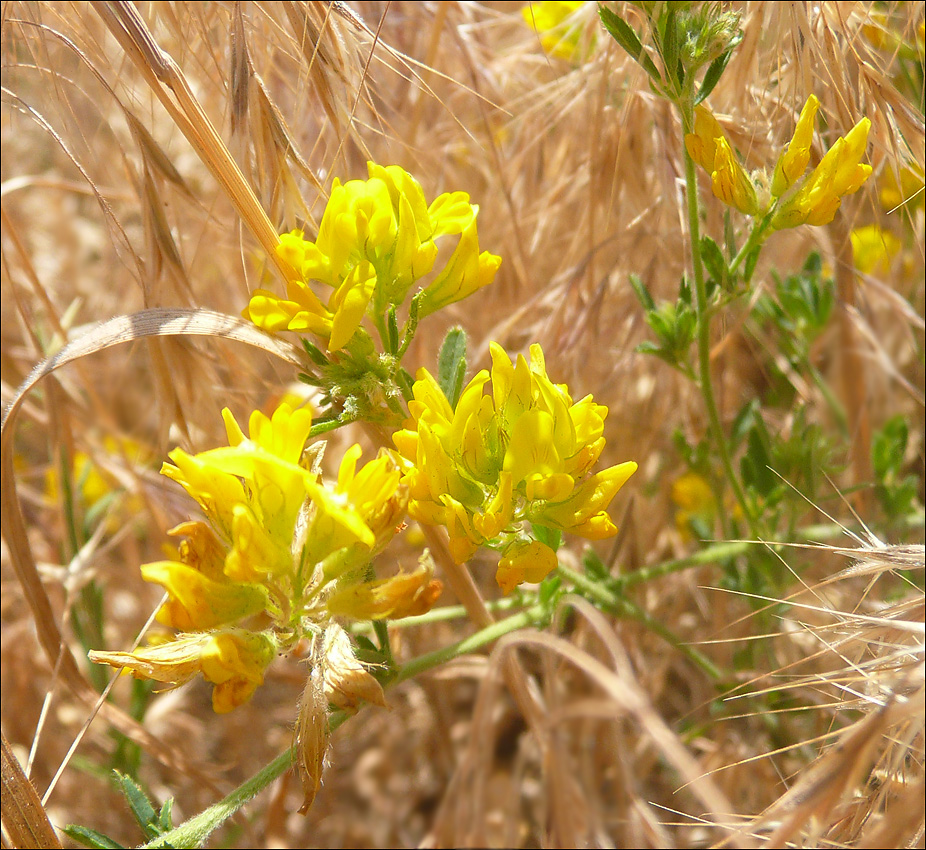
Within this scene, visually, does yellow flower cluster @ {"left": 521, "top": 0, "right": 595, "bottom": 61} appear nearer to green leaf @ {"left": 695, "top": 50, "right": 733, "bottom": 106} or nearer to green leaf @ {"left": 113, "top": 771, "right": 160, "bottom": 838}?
green leaf @ {"left": 695, "top": 50, "right": 733, "bottom": 106}

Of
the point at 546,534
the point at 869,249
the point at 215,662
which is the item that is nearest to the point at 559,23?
the point at 869,249

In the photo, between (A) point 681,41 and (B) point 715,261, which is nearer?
(A) point 681,41

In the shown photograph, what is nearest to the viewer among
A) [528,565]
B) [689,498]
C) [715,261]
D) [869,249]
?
[528,565]

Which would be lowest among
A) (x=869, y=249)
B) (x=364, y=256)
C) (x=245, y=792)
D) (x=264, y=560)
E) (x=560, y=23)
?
(x=245, y=792)

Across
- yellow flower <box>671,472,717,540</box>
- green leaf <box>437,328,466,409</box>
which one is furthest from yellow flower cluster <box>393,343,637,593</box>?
yellow flower <box>671,472,717,540</box>

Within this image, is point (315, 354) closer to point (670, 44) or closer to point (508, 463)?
point (508, 463)

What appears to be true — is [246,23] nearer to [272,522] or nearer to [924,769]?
[272,522]

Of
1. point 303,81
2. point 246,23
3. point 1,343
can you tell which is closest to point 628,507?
point 303,81
